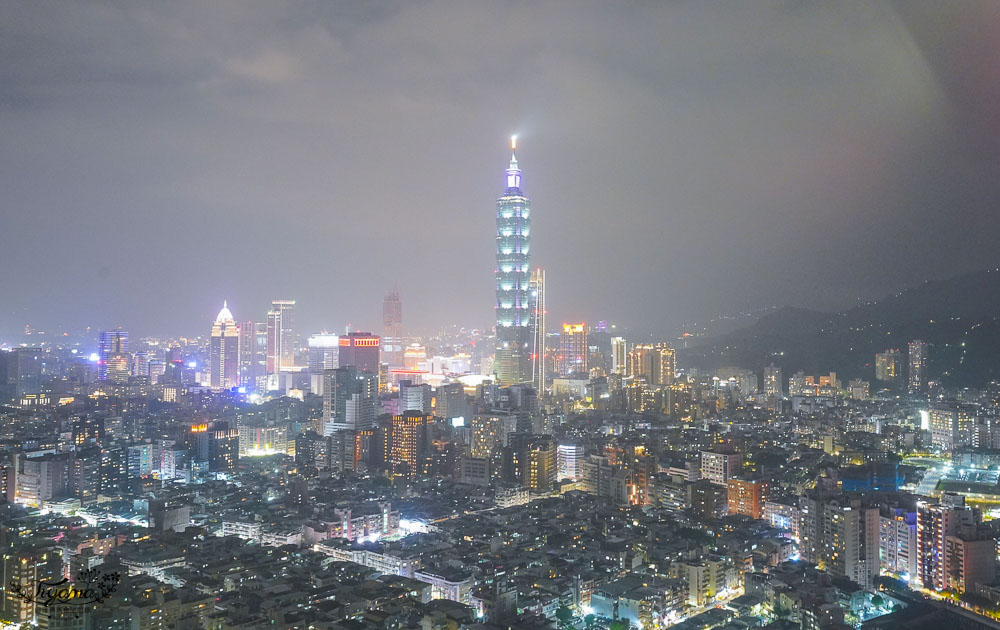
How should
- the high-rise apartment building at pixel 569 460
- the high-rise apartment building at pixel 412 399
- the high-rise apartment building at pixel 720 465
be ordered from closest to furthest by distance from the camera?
the high-rise apartment building at pixel 720 465 < the high-rise apartment building at pixel 569 460 < the high-rise apartment building at pixel 412 399

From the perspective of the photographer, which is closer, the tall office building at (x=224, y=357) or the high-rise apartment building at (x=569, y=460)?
the high-rise apartment building at (x=569, y=460)

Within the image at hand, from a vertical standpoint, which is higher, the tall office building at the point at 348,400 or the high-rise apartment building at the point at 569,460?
the tall office building at the point at 348,400

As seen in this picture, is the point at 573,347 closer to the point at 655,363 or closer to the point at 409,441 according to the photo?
the point at 655,363

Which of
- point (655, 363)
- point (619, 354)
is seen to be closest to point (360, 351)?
point (655, 363)

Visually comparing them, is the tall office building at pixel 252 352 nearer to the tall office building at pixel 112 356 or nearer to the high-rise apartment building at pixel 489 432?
the tall office building at pixel 112 356

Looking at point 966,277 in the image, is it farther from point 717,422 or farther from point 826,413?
point 717,422

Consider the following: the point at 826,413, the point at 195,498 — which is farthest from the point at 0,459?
the point at 826,413

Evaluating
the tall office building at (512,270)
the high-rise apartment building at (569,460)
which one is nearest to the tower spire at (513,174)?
the tall office building at (512,270)

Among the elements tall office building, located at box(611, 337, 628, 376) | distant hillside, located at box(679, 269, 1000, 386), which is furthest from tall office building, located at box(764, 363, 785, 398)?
tall office building, located at box(611, 337, 628, 376)
